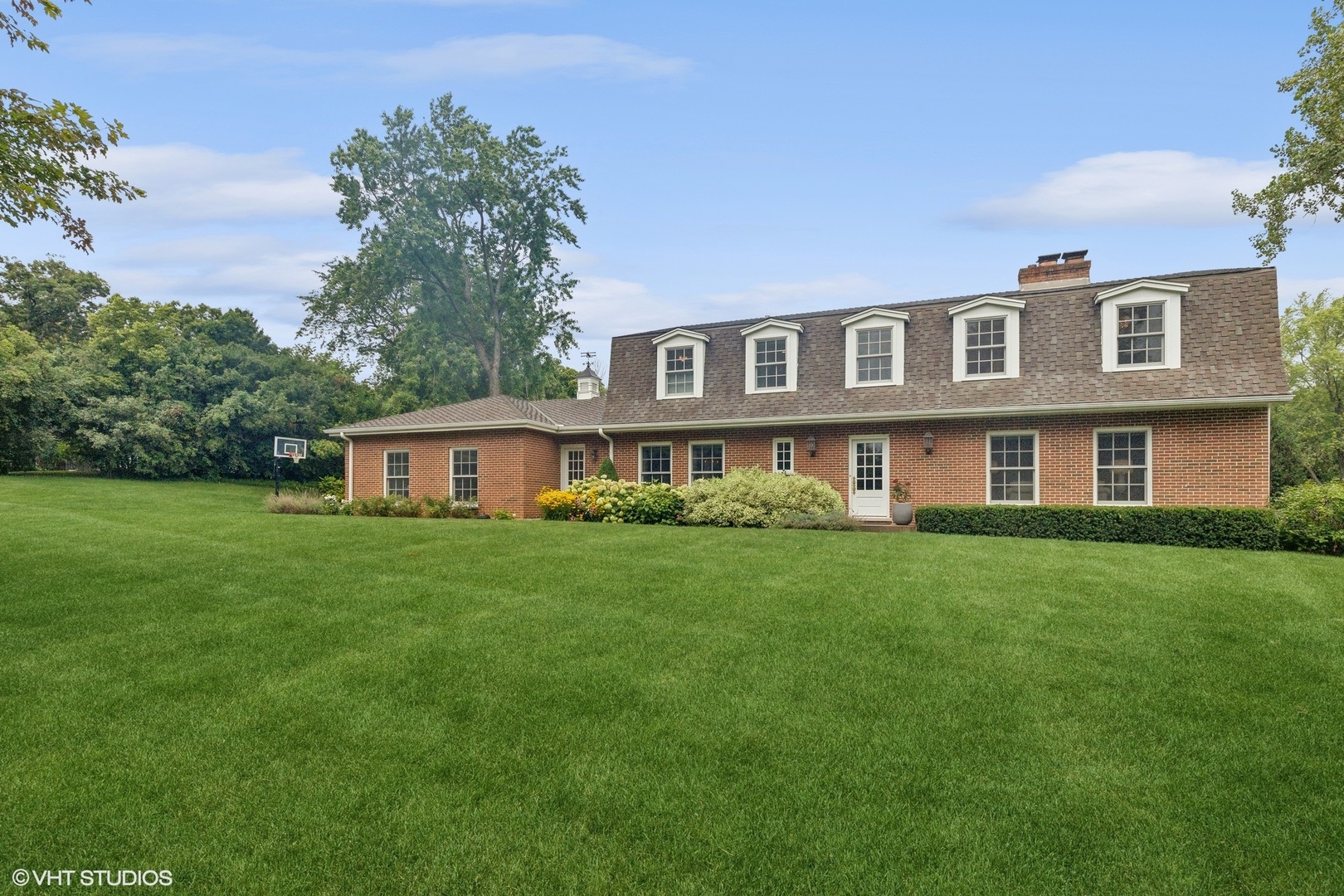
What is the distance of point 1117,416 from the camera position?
14.3 m

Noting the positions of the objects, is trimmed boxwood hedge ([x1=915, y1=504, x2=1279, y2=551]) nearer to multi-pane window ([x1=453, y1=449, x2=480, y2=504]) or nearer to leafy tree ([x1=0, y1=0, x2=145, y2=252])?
multi-pane window ([x1=453, y1=449, x2=480, y2=504])

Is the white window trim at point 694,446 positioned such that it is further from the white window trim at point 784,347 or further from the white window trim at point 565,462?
the white window trim at point 565,462

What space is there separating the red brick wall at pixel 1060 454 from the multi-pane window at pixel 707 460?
24cm

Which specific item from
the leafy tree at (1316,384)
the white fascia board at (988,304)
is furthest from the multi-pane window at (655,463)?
the leafy tree at (1316,384)

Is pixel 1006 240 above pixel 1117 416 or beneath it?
above

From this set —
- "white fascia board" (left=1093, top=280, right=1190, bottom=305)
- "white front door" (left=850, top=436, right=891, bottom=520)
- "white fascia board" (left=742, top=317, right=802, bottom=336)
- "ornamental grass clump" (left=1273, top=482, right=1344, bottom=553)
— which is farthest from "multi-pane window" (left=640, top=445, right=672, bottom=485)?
"ornamental grass clump" (left=1273, top=482, right=1344, bottom=553)

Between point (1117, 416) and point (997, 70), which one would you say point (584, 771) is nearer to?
point (997, 70)

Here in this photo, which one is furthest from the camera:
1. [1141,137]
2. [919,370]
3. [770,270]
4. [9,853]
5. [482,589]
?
[770,270]

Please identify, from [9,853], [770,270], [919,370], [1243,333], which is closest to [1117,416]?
[1243,333]

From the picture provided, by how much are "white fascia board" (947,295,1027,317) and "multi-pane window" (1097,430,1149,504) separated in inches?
137

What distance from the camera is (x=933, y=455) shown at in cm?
1582

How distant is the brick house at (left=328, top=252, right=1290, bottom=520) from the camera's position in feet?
45.4

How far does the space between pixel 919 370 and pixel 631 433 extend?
7849 millimetres

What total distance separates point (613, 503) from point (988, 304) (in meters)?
10.2
